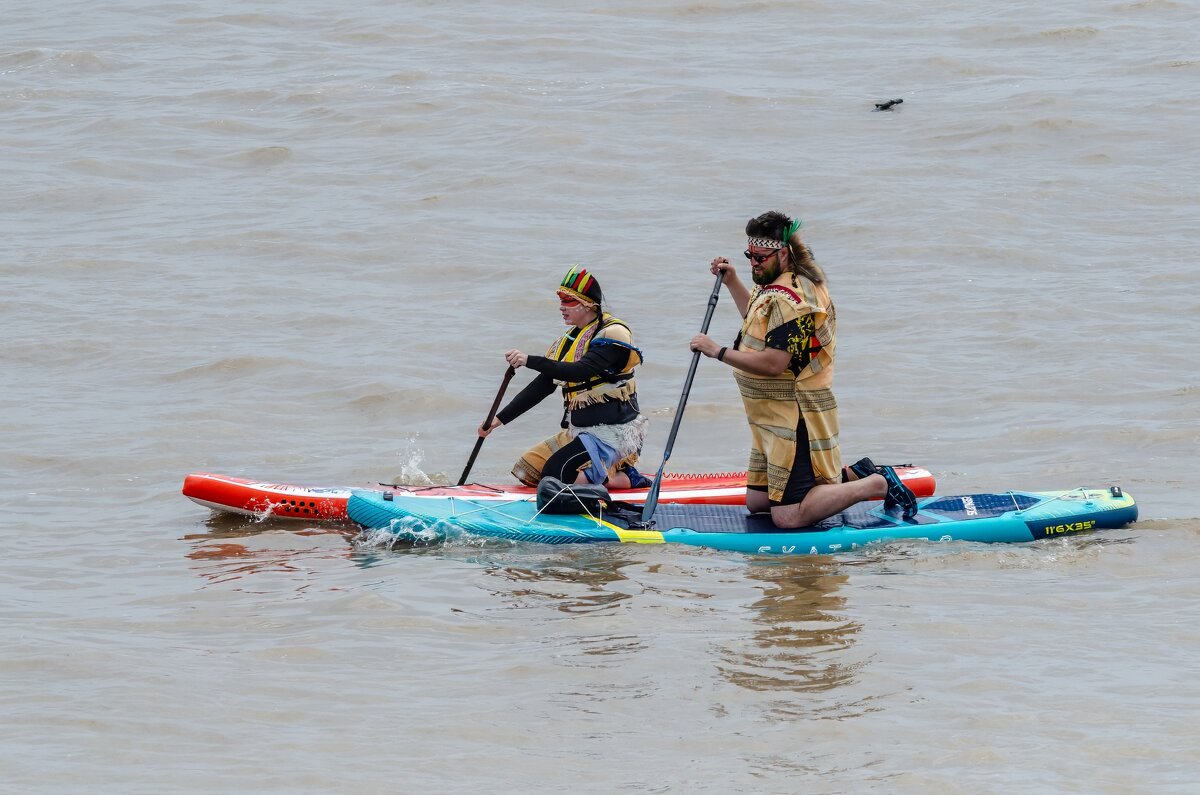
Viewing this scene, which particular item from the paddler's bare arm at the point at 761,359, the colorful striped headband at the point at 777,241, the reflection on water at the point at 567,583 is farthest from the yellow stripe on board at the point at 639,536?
the colorful striped headband at the point at 777,241

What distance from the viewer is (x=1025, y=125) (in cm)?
1903

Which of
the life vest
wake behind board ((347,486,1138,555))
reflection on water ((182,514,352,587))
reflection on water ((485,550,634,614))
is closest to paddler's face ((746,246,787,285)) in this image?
the life vest

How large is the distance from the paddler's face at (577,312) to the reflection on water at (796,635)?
175 cm

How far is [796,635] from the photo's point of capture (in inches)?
273

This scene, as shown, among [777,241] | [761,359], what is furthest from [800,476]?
[777,241]

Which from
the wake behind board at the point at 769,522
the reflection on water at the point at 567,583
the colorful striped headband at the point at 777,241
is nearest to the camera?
the reflection on water at the point at 567,583

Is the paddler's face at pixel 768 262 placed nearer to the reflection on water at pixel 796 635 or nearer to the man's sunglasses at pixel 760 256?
the man's sunglasses at pixel 760 256

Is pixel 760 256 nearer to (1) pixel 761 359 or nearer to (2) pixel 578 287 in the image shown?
(1) pixel 761 359

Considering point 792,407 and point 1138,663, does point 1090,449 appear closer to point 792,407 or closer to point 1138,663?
point 792,407

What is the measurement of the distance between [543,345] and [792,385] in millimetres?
5723

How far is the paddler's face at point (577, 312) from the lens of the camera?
881 cm

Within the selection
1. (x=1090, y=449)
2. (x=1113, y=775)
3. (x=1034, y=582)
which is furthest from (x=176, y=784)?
(x=1090, y=449)

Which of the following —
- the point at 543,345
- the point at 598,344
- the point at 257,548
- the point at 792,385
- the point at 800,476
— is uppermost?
the point at 598,344

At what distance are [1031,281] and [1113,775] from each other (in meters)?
9.80
